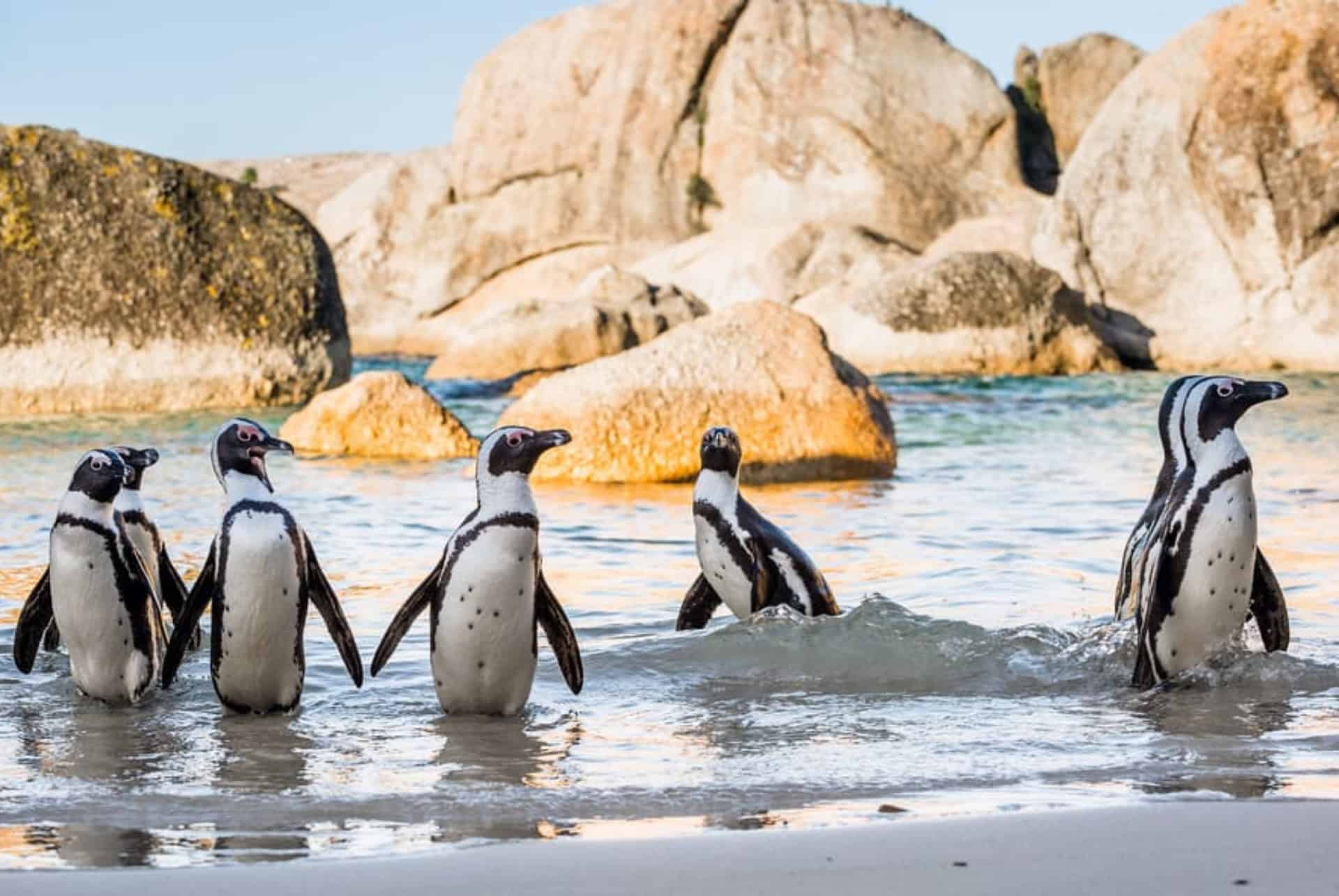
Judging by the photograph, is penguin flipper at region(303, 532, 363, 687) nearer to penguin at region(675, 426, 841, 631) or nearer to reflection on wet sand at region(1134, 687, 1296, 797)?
penguin at region(675, 426, 841, 631)

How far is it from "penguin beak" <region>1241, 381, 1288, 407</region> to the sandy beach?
6.23ft

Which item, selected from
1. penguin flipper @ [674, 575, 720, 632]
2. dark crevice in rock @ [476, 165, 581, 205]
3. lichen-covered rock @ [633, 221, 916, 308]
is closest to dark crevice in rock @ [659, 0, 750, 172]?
dark crevice in rock @ [476, 165, 581, 205]

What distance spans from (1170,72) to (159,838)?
Answer: 2965 cm

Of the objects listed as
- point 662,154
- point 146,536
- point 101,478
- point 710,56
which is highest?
point 710,56

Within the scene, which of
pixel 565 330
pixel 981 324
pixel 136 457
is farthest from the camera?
pixel 565 330

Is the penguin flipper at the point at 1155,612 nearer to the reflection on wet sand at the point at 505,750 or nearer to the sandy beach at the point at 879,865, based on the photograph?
the reflection on wet sand at the point at 505,750

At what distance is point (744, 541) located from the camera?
248 inches

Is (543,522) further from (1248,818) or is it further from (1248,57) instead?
(1248,57)

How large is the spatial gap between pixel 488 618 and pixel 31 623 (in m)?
1.45

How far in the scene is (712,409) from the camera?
11766 mm

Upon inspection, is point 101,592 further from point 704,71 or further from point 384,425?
point 704,71

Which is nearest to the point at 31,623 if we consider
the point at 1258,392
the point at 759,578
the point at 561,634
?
the point at 561,634

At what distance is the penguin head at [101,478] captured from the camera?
17.0ft

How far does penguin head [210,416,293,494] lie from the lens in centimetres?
511
